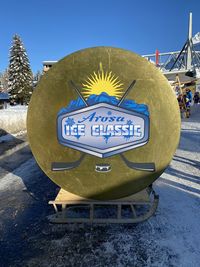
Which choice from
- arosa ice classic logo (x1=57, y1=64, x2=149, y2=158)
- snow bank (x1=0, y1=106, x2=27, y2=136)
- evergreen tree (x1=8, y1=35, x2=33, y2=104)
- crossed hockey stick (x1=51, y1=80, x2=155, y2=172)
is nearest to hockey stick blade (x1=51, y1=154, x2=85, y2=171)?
crossed hockey stick (x1=51, y1=80, x2=155, y2=172)

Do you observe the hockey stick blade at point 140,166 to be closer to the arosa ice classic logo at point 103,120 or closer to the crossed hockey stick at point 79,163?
the crossed hockey stick at point 79,163

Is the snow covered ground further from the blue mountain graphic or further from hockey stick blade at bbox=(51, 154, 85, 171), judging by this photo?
the blue mountain graphic

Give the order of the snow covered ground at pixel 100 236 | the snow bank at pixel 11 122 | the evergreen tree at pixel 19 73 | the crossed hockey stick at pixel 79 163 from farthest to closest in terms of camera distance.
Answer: the evergreen tree at pixel 19 73, the snow bank at pixel 11 122, the crossed hockey stick at pixel 79 163, the snow covered ground at pixel 100 236

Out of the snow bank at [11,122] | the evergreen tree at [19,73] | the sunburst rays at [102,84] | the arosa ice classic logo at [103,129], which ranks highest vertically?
the evergreen tree at [19,73]

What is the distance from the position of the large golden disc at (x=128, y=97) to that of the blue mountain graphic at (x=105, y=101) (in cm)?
5

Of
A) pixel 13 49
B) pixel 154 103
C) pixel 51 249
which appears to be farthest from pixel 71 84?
pixel 13 49

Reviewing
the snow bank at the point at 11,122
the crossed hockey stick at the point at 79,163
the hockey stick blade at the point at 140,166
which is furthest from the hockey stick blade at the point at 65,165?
the snow bank at the point at 11,122

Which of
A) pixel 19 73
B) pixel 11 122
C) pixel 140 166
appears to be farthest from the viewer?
pixel 19 73

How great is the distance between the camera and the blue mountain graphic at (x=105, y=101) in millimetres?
3285

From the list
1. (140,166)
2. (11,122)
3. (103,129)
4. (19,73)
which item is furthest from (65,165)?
(19,73)

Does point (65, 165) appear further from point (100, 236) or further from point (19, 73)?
point (19, 73)

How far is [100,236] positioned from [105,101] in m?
1.71

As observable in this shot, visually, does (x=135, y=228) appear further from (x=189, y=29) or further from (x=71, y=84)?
(x=189, y=29)

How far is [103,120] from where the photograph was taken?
3.35 m
